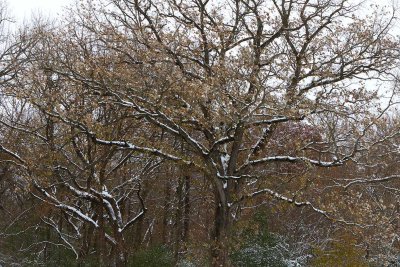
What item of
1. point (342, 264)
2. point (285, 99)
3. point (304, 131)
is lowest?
point (342, 264)

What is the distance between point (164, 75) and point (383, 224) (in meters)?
6.15

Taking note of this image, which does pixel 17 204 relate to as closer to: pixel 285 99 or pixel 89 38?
pixel 89 38

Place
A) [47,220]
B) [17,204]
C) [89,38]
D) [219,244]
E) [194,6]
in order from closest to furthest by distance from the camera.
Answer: [219,244] < [194,6] < [89,38] < [47,220] < [17,204]

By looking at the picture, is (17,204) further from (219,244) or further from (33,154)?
(219,244)

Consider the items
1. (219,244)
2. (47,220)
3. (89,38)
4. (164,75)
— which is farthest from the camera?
(47,220)

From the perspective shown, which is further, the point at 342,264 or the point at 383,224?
the point at 342,264

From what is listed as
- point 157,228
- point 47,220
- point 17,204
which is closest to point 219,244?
point 47,220

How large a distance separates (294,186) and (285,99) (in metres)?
3.84

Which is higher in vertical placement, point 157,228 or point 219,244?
point 157,228

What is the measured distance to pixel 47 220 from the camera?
72.0ft

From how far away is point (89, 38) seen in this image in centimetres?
1527

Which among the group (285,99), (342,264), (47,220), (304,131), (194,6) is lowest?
(342,264)

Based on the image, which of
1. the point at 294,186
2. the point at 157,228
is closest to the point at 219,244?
the point at 294,186

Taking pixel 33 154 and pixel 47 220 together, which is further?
pixel 47 220
